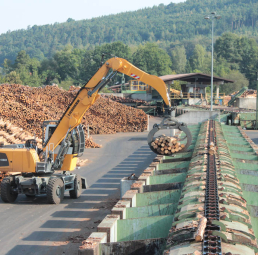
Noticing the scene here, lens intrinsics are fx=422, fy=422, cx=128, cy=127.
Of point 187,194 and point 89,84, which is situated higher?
point 89,84

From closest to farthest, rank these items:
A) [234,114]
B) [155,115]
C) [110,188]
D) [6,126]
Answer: [110,188] < [6,126] < [234,114] < [155,115]

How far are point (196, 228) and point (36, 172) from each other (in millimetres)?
8746

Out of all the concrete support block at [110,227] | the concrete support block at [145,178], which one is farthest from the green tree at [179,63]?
the concrete support block at [110,227]

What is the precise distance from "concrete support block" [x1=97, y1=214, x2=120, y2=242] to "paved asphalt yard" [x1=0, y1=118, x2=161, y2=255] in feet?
Result: 6.80

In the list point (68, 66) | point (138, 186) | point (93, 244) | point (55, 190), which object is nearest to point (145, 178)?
point (138, 186)

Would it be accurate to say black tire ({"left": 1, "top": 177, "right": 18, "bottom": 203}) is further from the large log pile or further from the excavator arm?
the large log pile

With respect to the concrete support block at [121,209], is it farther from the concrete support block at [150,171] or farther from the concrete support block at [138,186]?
the concrete support block at [150,171]

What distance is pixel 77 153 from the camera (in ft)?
50.6

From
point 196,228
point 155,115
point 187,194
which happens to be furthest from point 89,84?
point 155,115

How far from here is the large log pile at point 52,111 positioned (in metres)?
25.6

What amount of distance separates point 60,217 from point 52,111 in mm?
18260

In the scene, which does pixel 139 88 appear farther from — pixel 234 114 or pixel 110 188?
pixel 110 188

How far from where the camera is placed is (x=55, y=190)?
14.2m

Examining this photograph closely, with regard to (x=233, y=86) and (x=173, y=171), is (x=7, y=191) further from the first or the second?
(x=233, y=86)
